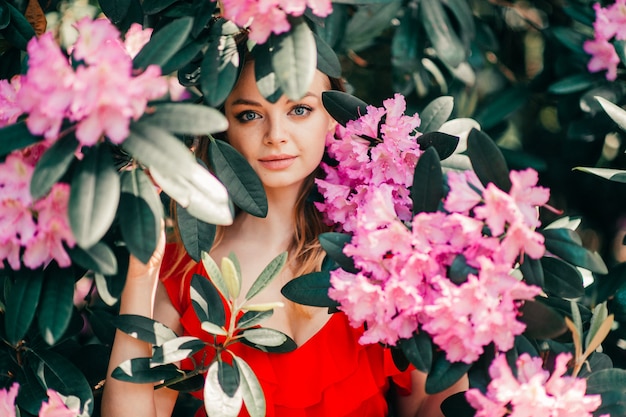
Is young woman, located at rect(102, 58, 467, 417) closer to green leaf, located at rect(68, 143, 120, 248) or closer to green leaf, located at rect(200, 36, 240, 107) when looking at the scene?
green leaf, located at rect(200, 36, 240, 107)

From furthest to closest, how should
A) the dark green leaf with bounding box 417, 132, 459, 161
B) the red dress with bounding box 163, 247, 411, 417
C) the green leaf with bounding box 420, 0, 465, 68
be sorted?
the green leaf with bounding box 420, 0, 465, 68, the red dress with bounding box 163, 247, 411, 417, the dark green leaf with bounding box 417, 132, 459, 161

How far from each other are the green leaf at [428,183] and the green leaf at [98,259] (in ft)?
1.67

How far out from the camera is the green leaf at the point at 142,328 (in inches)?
53.7

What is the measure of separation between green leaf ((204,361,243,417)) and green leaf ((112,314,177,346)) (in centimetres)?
13

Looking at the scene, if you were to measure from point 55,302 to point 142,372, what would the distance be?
240 mm

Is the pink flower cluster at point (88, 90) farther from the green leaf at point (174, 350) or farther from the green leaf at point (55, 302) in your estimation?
the green leaf at point (174, 350)

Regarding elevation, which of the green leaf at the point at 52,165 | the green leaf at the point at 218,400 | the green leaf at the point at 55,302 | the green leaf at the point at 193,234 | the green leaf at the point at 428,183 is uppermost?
the green leaf at the point at 52,165

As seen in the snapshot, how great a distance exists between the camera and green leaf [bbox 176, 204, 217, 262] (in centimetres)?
137

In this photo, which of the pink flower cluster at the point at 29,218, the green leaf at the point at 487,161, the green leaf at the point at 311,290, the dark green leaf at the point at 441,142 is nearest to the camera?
the pink flower cluster at the point at 29,218

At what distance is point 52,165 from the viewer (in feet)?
3.51

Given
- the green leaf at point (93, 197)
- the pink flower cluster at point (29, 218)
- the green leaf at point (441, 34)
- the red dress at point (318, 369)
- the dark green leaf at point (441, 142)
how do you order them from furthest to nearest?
the green leaf at point (441, 34), the red dress at point (318, 369), the dark green leaf at point (441, 142), the pink flower cluster at point (29, 218), the green leaf at point (93, 197)

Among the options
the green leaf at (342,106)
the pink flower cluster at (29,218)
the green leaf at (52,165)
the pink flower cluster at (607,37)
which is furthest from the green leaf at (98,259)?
the pink flower cluster at (607,37)

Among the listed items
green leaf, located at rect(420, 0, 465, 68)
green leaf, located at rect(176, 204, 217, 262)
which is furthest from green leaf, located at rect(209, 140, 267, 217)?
green leaf, located at rect(420, 0, 465, 68)

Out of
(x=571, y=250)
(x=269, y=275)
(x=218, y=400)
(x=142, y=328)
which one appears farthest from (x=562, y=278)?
(x=142, y=328)
